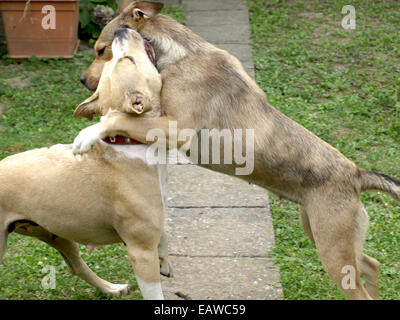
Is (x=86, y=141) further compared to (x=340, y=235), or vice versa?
(x=340, y=235)

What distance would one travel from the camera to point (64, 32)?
8.33m

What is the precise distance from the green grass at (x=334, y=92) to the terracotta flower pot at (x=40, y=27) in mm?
2432

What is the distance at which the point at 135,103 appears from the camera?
365 cm

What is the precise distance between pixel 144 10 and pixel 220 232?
1900 mm

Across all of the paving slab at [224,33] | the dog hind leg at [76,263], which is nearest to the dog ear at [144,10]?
the dog hind leg at [76,263]

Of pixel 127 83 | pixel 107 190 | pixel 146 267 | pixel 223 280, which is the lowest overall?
pixel 223 280

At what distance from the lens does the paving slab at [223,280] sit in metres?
4.50

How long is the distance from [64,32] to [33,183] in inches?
196

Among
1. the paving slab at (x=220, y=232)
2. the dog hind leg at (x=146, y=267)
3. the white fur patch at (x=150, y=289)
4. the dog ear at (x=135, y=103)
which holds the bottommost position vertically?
the paving slab at (x=220, y=232)

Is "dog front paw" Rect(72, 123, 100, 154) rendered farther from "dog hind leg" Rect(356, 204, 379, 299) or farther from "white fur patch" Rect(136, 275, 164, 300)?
"dog hind leg" Rect(356, 204, 379, 299)

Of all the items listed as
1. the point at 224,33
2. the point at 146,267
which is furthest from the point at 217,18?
the point at 146,267

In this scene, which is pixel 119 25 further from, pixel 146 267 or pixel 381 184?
pixel 381 184

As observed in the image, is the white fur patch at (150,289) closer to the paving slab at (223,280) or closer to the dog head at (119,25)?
the paving slab at (223,280)

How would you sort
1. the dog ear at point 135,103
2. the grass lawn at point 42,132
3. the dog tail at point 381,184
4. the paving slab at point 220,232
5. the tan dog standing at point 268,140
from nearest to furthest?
the dog ear at point 135,103 → the tan dog standing at point 268,140 → the dog tail at point 381,184 → the grass lawn at point 42,132 → the paving slab at point 220,232
